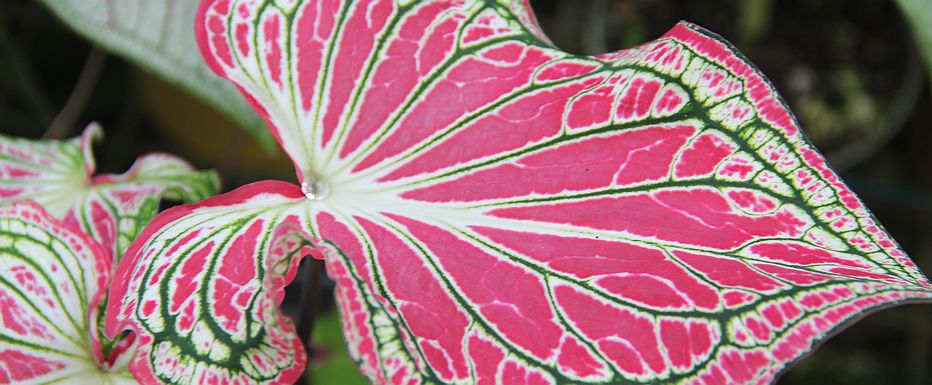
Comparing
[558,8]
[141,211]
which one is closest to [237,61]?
[141,211]

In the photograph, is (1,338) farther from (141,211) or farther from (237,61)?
(237,61)

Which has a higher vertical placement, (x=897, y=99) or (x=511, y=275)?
(x=897, y=99)

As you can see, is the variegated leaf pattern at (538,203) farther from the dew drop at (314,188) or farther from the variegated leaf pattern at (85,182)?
the variegated leaf pattern at (85,182)

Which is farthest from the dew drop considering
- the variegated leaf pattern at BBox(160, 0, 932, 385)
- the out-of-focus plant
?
the out-of-focus plant

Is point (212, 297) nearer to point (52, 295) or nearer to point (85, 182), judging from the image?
point (52, 295)

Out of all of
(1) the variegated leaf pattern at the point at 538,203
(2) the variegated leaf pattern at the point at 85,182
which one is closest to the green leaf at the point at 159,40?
(2) the variegated leaf pattern at the point at 85,182

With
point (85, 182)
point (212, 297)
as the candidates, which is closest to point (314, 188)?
point (212, 297)

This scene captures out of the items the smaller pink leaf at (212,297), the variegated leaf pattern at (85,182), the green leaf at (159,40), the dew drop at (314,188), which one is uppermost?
the green leaf at (159,40)

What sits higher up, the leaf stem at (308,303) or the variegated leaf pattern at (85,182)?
the variegated leaf pattern at (85,182)
